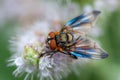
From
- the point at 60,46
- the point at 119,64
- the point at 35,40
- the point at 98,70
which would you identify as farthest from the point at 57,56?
the point at 119,64

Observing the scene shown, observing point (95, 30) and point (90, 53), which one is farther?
point (95, 30)

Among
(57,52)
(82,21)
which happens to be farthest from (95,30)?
(57,52)

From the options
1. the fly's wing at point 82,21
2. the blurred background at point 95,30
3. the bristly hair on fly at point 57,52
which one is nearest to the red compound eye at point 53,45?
the bristly hair on fly at point 57,52

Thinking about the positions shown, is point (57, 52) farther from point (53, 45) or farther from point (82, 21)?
point (82, 21)

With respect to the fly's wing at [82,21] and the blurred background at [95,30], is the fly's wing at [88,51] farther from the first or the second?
the blurred background at [95,30]

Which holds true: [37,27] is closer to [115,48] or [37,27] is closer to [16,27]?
[16,27]

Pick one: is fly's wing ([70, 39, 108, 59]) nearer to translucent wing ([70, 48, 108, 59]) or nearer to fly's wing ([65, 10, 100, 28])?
translucent wing ([70, 48, 108, 59])
